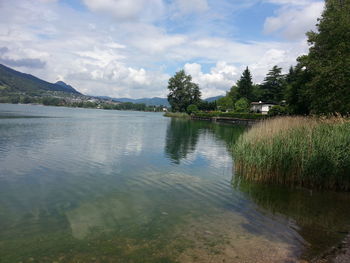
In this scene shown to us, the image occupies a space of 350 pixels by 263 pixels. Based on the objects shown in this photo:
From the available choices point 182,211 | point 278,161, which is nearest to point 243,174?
point 278,161

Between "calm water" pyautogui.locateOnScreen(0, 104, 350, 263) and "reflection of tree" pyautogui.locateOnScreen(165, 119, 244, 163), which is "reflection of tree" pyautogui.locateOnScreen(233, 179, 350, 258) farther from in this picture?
"reflection of tree" pyautogui.locateOnScreen(165, 119, 244, 163)

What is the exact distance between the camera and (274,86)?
9525 centimetres

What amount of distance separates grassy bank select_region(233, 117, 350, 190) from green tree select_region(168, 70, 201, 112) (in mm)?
97305

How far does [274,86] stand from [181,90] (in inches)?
1416

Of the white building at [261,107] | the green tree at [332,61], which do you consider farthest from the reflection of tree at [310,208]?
the white building at [261,107]

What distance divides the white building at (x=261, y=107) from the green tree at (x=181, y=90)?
26923 mm

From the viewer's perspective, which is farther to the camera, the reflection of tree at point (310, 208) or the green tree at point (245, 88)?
the green tree at point (245, 88)

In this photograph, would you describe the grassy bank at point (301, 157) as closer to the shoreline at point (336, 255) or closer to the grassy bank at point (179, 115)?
the shoreline at point (336, 255)

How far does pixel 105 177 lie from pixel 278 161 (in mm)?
8078

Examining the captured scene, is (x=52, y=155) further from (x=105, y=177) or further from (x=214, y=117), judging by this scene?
(x=214, y=117)

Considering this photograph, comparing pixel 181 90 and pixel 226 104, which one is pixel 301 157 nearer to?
pixel 226 104

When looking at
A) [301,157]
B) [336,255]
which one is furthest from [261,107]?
[336,255]

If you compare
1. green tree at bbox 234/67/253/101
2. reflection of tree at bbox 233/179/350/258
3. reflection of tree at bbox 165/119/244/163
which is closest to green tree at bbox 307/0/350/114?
reflection of tree at bbox 165/119/244/163

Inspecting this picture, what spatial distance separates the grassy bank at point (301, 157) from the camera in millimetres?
11073
